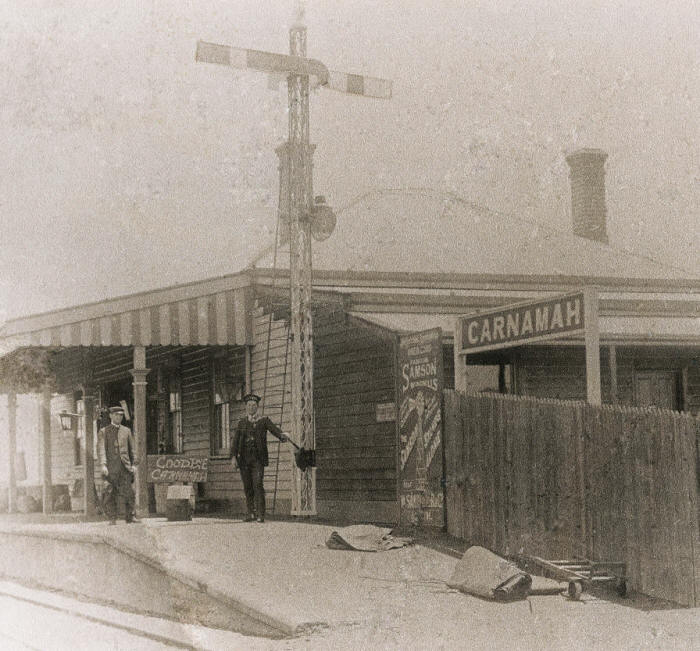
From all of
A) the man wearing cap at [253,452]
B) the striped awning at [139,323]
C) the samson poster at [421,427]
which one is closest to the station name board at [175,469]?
the striped awning at [139,323]

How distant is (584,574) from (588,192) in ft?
48.0

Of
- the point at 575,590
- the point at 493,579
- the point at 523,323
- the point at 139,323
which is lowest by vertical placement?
the point at 575,590

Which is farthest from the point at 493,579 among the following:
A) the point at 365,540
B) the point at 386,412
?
the point at 386,412

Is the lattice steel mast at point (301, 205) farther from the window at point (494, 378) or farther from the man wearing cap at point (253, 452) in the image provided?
the window at point (494, 378)

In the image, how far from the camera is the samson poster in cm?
1373

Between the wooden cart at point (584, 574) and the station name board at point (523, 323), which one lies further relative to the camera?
the station name board at point (523, 323)

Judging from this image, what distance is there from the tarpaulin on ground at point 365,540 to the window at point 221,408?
7921 millimetres

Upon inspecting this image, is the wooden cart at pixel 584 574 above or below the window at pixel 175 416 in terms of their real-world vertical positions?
below

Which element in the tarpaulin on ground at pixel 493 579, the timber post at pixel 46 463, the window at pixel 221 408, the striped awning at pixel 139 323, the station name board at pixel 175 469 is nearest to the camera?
the tarpaulin on ground at pixel 493 579

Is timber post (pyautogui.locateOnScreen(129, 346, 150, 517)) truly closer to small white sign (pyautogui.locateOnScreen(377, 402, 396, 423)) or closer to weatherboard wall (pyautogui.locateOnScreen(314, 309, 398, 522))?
weatherboard wall (pyautogui.locateOnScreen(314, 309, 398, 522))

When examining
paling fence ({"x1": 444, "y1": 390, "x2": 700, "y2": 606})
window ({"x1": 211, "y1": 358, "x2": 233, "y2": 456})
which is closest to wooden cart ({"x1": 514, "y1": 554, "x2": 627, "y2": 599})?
paling fence ({"x1": 444, "y1": 390, "x2": 700, "y2": 606})

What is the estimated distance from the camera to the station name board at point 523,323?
12.0 m

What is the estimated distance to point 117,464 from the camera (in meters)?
16.4

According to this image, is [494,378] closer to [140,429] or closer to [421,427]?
[421,427]
